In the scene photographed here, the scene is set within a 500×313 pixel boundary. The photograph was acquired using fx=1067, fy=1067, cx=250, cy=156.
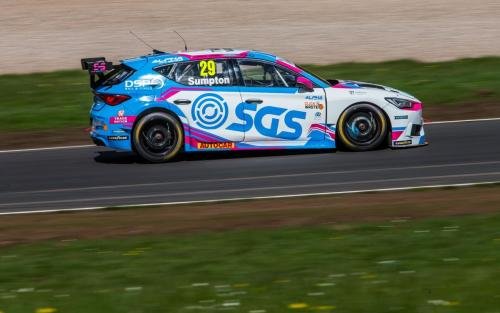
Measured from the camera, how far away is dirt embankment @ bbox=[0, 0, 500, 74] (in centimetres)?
2444

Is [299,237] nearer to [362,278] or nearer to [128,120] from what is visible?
[362,278]

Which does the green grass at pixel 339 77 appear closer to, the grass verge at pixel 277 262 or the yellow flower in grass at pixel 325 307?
the grass verge at pixel 277 262

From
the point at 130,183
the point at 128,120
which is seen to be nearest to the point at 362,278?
the point at 130,183

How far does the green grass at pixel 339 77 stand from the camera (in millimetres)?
18875

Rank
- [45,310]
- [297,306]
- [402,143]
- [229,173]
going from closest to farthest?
[297,306], [45,310], [229,173], [402,143]

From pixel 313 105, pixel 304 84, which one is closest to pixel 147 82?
pixel 304 84

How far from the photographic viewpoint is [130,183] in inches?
547

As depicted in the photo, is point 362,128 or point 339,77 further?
point 339,77

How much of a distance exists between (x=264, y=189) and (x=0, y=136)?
21.1 feet

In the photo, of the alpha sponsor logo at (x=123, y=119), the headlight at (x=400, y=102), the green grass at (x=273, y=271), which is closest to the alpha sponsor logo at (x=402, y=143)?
Answer: the headlight at (x=400, y=102)

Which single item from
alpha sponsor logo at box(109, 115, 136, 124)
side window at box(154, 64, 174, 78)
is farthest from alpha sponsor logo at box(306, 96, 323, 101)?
alpha sponsor logo at box(109, 115, 136, 124)

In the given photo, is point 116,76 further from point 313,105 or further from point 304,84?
point 313,105

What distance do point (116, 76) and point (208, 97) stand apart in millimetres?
1414

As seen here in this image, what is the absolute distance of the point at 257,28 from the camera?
1050 inches
